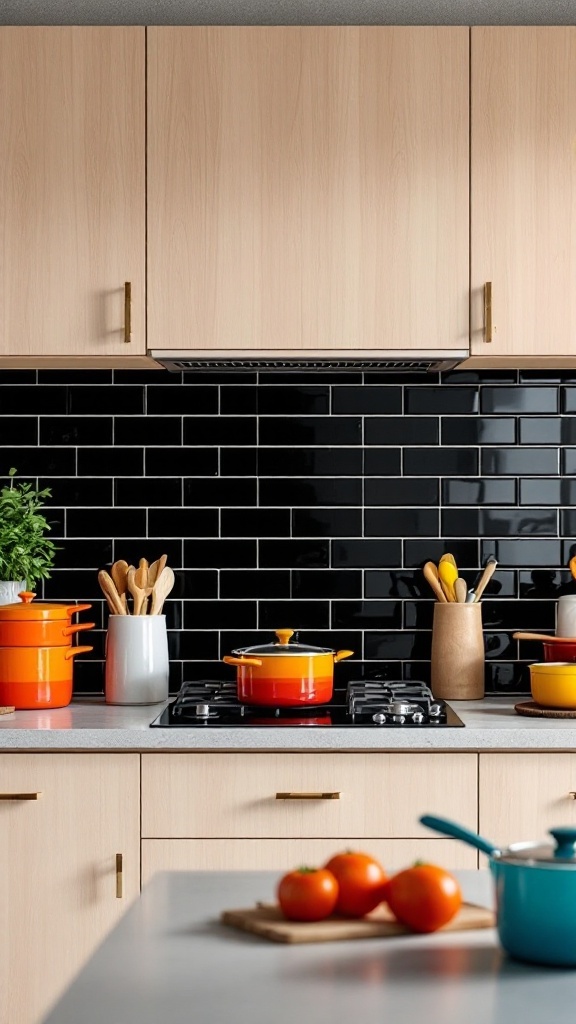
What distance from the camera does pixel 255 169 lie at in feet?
10.1

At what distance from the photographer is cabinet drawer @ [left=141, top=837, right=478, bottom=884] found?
2.73 metres

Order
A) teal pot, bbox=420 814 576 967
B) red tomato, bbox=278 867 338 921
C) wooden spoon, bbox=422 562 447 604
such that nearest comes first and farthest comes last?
teal pot, bbox=420 814 576 967 < red tomato, bbox=278 867 338 921 < wooden spoon, bbox=422 562 447 604

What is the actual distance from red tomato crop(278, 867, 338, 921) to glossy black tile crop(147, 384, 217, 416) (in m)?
2.23

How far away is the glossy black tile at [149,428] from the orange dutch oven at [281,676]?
0.75 m

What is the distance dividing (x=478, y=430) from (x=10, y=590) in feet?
4.43

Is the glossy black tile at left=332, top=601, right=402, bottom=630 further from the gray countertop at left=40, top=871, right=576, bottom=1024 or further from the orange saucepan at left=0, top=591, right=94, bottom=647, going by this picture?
the gray countertop at left=40, top=871, right=576, bottom=1024

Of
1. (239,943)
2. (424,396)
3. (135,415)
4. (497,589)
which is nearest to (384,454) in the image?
(424,396)

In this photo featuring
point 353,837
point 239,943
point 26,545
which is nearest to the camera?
point 239,943

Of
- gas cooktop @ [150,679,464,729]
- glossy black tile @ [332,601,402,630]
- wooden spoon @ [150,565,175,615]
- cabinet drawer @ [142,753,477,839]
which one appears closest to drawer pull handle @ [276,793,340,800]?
cabinet drawer @ [142,753,477,839]

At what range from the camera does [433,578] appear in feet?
10.9

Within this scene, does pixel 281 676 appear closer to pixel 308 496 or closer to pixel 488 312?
pixel 308 496

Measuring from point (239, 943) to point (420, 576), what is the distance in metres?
2.20

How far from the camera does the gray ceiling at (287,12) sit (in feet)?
10.6

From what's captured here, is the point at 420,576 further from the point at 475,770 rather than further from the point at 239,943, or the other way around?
the point at 239,943
